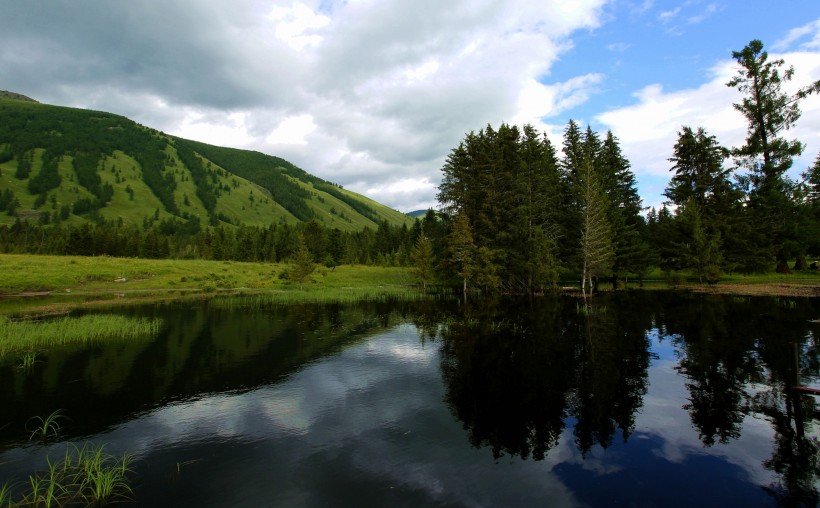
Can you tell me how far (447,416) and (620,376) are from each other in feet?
34.5

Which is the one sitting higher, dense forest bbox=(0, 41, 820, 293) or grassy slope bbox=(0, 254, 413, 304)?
dense forest bbox=(0, 41, 820, 293)

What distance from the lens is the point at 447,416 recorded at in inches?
614

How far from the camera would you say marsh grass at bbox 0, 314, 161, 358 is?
2561 cm

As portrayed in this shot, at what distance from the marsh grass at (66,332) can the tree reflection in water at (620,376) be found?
84.0ft

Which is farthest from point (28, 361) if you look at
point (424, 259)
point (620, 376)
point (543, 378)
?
point (424, 259)

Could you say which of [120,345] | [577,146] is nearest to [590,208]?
[577,146]

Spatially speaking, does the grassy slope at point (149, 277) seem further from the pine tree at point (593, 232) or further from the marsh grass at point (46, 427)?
the marsh grass at point (46, 427)

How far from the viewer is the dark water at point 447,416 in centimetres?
1063

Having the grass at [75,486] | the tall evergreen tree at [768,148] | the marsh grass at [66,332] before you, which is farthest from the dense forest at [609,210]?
the grass at [75,486]

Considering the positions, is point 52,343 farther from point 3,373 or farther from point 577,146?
point 577,146

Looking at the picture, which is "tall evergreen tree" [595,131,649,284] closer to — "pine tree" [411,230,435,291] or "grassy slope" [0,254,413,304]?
"pine tree" [411,230,435,291]

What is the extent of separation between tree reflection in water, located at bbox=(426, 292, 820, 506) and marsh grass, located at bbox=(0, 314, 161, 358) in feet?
84.0

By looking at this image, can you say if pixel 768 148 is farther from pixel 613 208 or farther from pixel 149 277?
pixel 149 277

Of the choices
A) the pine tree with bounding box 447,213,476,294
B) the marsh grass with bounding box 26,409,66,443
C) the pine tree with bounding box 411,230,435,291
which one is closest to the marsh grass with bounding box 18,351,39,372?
the marsh grass with bounding box 26,409,66,443
